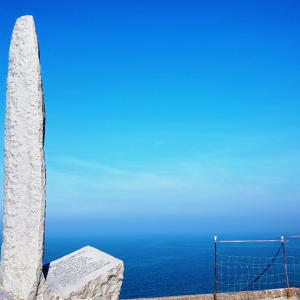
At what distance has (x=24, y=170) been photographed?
19.1ft

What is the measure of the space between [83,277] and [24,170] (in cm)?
215

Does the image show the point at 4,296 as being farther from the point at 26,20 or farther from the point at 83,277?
the point at 26,20

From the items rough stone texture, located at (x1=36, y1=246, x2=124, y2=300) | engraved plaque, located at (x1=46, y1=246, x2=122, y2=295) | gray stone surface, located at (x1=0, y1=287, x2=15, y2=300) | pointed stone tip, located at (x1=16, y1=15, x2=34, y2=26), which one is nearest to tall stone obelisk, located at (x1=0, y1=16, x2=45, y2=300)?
pointed stone tip, located at (x1=16, y1=15, x2=34, y2=26)

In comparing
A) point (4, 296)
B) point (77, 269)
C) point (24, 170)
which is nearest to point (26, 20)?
point (24, 170)

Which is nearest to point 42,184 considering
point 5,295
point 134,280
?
point 5,295

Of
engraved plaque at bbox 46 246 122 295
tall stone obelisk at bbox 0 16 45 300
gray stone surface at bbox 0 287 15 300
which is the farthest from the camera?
engraved plaque at bbox 46 246 122 295

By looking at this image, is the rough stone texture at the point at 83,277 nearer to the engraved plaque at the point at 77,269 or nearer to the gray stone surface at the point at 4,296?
the engraved plaque at the point at 77,269

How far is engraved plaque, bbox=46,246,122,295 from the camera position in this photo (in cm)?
627

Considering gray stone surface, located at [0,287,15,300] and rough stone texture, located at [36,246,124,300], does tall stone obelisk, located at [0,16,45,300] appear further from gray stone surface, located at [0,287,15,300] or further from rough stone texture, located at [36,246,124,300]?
rough stone texture, located at [36,246,124,300]

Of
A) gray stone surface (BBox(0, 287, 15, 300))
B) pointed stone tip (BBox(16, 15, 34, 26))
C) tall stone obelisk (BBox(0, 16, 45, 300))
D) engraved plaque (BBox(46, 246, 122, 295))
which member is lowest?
gray stone surface (BBox(0, 287, 15, 300))

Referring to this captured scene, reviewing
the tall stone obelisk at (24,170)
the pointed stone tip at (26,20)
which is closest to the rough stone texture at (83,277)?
the tall stone obelisk at (24,170)

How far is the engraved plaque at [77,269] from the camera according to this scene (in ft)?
20.6

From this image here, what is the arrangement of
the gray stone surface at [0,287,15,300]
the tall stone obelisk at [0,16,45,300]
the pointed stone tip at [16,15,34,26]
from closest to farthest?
the gray stone surface at [0,287,15,300] → the tall stone obelisk at [0,16,45,300] → the pointed stone tip at [16,15,34,26]

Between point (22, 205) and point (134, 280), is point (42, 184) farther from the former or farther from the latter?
point (134, 280)
